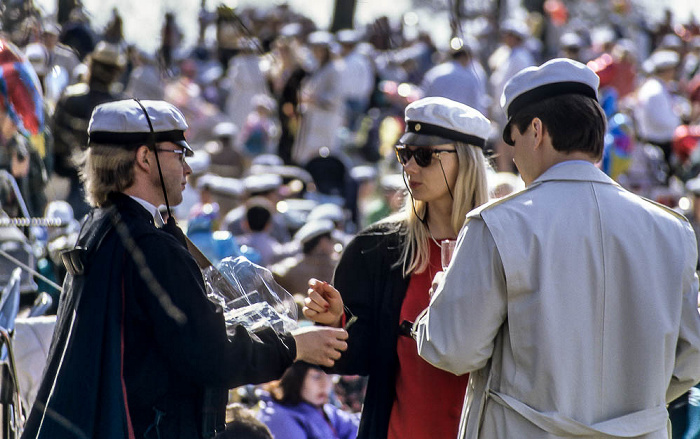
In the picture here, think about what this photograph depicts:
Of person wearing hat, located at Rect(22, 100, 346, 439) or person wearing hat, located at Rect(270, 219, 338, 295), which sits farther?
person wearing hat, located at Rect(270, 219, 338, 295)

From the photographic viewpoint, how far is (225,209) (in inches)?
415

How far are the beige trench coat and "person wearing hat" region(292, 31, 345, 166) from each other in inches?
456

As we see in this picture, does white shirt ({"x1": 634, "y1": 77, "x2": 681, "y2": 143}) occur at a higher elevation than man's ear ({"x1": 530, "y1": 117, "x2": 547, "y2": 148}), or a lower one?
lower

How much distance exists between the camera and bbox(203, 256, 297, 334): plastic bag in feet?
10.0

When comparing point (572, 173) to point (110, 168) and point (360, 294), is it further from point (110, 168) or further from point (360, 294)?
point (110, 168)

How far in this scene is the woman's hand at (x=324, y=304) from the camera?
3221 millimetres

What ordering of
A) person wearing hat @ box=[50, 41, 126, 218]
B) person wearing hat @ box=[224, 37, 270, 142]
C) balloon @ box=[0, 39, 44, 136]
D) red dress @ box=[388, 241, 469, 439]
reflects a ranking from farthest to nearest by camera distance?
person wearing hat @ box=[224, 37, 270, 142] → person wearing hat @ box=[50, 41, 126, 218] → balloon @ box=[0, 39, 44, 136] → red dress @ box=[388, 241, 469, 439]

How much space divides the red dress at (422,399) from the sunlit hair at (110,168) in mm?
995

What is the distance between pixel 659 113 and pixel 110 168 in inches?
461

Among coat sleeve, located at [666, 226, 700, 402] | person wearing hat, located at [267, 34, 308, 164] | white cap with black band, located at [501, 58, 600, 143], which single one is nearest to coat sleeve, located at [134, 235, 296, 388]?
white cap with black band, located at [501, 58, 600, 143]

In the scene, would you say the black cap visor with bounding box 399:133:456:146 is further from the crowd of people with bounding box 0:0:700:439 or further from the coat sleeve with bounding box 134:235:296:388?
the coat sleeve with bounding box 134:235:296:388

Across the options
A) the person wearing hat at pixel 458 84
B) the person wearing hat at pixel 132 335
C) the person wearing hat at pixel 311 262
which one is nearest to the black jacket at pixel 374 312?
the person wearing hat at pixel 132 335

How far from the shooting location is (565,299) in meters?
2.58

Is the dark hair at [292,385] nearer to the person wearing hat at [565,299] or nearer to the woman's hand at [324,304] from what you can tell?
the woman's hand at [324,304]
